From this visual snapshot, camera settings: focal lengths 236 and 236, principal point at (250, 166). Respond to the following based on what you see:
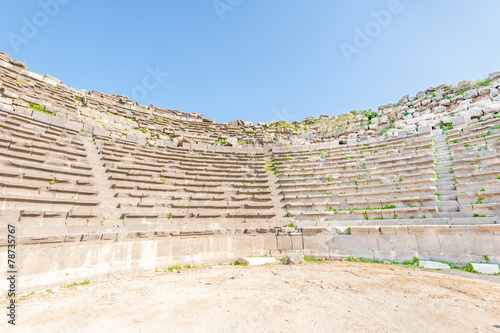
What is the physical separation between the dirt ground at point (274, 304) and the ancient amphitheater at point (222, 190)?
57.6 inches

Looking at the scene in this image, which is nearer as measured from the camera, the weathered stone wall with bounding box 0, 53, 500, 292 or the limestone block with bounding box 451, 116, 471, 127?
the weathered stone wall with bounding box 0, 53, 500, 292

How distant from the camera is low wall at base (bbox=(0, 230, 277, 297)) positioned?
5941 mm

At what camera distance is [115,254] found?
24.2 ft

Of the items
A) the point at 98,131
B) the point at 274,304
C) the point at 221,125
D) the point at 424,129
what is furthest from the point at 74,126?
the point at 424,129

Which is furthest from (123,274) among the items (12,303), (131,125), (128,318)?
(131,125)

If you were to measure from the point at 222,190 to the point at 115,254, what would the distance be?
5603 millimetres

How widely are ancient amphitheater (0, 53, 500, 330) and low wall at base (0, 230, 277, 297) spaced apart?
3cm

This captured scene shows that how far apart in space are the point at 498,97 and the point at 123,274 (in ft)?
67.9

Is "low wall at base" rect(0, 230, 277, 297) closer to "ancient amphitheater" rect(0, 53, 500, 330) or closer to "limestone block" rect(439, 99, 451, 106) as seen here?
"ancient amphitheater" rect(0, 53, 500, 330)

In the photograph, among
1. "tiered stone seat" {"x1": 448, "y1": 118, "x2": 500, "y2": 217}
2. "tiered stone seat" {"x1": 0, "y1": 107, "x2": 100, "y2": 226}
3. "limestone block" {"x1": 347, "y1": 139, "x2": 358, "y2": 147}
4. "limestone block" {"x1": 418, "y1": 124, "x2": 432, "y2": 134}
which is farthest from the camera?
"limestone block" {"x1": 347, "y1": 139, "x2": 358, "y2": 147}

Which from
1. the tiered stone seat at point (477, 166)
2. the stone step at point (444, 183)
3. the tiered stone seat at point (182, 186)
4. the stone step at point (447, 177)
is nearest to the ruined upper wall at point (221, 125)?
the tiered stone seat at point (477, 166)

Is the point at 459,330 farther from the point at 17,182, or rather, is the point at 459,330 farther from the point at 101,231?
the point at 17,182

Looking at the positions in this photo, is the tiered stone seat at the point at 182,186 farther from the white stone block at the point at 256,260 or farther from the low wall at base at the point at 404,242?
the low wall at base at the point at 404,242

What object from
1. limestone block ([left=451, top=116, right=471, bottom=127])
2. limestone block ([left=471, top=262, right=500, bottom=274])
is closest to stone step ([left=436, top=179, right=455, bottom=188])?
limestone block ([left=471, top=262, right=500, bottom=274])
